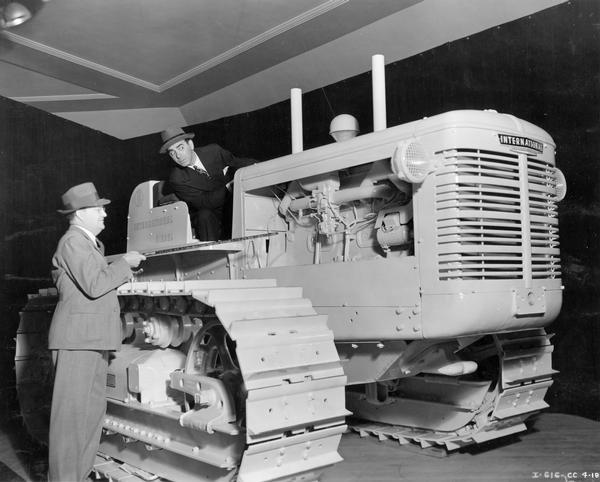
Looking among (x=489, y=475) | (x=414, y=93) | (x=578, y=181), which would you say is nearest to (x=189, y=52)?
(x=414, y=93)

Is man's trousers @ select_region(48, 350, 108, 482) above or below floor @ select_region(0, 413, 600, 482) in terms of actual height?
above

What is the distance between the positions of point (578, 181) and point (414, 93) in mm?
1656

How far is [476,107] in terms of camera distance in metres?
A: 5.76

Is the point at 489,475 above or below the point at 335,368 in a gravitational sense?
below

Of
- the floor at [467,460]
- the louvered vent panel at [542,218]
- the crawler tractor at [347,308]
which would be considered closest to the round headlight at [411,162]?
the crawler tractor at [347,308]

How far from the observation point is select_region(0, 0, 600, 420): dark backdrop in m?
5.29

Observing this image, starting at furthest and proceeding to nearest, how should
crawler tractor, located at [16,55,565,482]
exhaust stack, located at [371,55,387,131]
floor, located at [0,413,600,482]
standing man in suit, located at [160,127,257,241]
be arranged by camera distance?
1. standing man in suit, located at [160,127,257,241]
2. exhaust stack, located at [371,55,387,131]
3. floor, located at [0,413,600,482]
4. crawler tractor, located at [16,55,565,482]

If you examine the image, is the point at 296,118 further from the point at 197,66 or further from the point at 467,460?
the point at 197,66

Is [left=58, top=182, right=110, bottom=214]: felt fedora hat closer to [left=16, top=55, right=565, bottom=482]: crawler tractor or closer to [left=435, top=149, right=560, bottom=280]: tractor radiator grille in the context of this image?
[left=16, top=55, right=565, bottom=482]: crawler tractor

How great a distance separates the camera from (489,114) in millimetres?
3553

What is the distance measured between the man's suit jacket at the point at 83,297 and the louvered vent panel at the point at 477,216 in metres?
1.73

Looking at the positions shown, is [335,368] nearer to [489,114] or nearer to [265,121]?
[489,114]

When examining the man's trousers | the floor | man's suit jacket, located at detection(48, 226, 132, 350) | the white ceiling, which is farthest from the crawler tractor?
the white ceiling

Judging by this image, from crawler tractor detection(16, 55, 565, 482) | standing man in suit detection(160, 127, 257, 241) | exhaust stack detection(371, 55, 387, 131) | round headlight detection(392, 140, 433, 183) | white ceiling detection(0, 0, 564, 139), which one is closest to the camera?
crawler tractor detection(16, 55, 565, 482)
